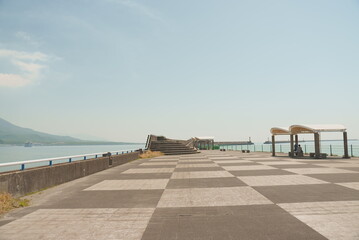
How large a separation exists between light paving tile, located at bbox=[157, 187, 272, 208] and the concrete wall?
15.5 feet

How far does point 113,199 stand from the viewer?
765cm

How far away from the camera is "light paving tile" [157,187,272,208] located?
A: 6.93 m

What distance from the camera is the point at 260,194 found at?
7.93 metres

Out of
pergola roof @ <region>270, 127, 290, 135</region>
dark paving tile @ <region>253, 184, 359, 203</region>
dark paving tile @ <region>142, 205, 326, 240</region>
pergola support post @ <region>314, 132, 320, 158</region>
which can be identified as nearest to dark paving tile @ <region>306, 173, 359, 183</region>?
dark paving tile @ <region>253, 184, 359, 203</region>

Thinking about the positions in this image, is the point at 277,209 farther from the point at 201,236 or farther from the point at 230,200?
the point at 201,236

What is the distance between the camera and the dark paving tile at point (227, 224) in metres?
4.54

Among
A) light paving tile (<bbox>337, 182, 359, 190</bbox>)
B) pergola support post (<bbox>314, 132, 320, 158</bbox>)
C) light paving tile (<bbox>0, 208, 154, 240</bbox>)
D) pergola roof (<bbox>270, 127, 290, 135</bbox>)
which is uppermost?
pergola roof (<bbox>270, 127, 290, 135</bbox>)

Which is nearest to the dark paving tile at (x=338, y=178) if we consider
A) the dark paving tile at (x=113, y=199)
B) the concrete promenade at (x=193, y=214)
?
the concrete promenade at (x=193, y=214)

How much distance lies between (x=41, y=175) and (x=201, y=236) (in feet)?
24.9

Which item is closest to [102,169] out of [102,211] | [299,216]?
[102,211]

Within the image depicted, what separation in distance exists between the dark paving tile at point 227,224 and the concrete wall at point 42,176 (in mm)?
4864

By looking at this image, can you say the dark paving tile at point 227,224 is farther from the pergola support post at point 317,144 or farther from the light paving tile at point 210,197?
the pergola support post at point 317,144

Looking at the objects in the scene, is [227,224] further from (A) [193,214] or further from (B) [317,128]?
(B) [317,128]

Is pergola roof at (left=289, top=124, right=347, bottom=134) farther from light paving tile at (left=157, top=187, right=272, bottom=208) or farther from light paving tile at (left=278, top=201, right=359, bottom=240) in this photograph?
light paving tile at (left=278, top=201, right=359, bottom=240)
